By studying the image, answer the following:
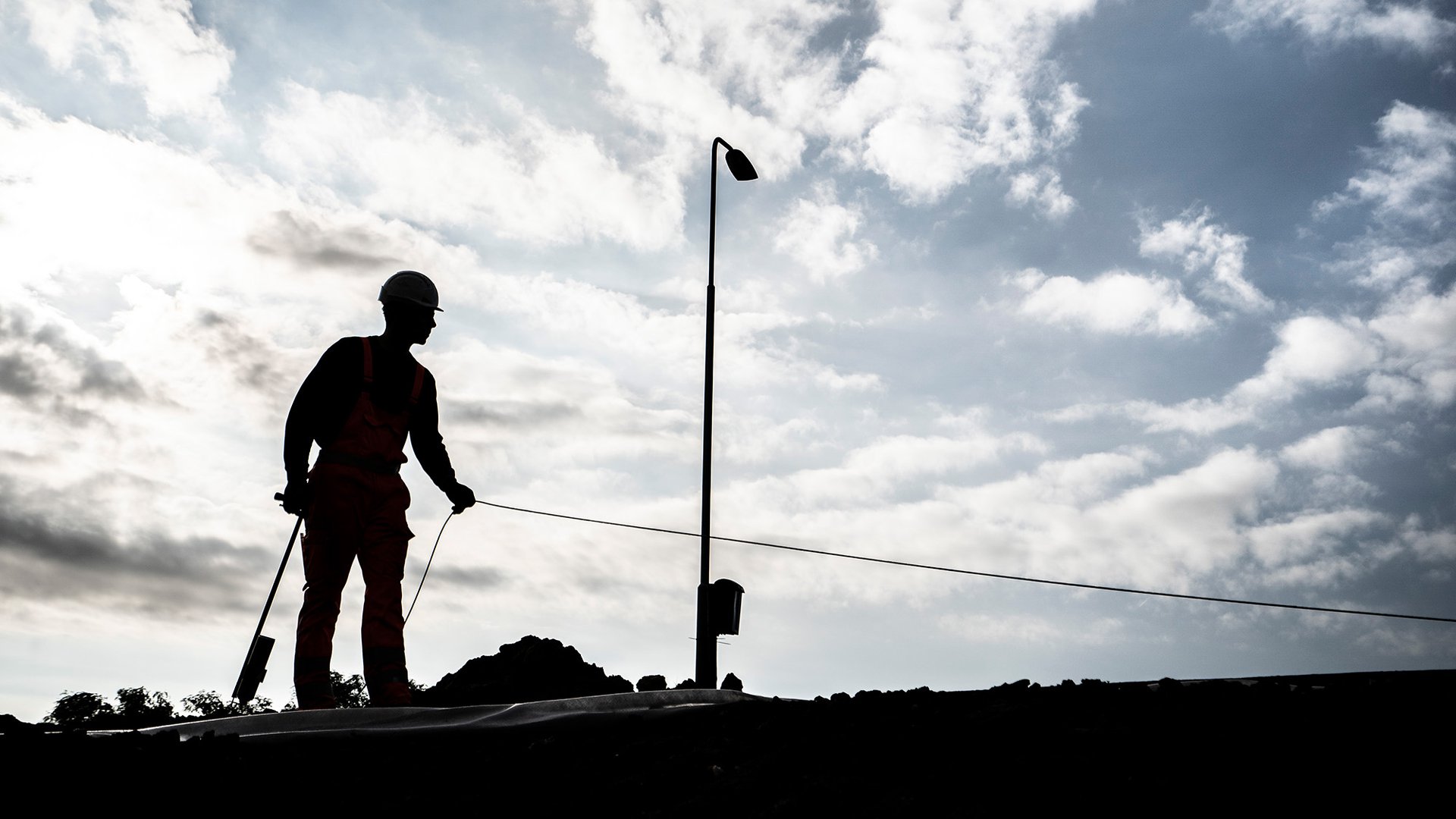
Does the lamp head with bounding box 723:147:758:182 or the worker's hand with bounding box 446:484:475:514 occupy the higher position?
the lamp head with bounding box 723:147:758:182

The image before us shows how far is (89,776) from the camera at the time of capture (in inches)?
160

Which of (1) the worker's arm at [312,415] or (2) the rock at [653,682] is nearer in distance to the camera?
(1) the worker's arm at [312,415]

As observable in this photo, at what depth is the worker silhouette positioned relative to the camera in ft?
19.8

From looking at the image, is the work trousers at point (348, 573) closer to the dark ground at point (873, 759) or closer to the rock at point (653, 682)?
the dark ground at point (873, 759)

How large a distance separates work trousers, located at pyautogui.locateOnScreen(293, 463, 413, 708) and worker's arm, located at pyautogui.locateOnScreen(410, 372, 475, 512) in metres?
0.48

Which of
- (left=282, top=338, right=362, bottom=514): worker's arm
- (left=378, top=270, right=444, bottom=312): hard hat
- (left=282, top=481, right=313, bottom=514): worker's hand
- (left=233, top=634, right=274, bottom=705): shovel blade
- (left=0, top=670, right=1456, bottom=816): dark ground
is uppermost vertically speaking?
(left=378, top=270, right=444, bottom=312): hard hat

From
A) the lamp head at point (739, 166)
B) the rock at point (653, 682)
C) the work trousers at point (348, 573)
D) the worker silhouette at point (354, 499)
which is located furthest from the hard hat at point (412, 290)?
the lamp head at point (739, 166)

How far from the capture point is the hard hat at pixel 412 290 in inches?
263

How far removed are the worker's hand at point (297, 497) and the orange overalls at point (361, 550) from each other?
0.06 m

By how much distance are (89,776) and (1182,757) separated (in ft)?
11.8

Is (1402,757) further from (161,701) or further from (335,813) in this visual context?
(161,701)

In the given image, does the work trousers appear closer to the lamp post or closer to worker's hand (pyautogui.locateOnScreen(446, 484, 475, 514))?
worker's hand (pyautogui.locateOnScreen(446, 484, 475, 514))

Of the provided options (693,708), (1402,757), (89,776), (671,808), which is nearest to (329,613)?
(89,776)

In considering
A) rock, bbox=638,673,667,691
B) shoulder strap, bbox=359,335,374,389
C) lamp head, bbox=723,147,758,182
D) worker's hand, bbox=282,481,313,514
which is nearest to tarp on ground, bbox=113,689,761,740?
worker's hand, bbox=282,481,313,514
